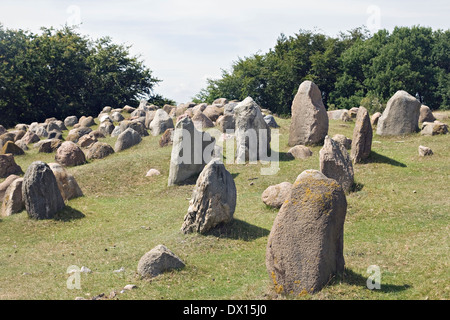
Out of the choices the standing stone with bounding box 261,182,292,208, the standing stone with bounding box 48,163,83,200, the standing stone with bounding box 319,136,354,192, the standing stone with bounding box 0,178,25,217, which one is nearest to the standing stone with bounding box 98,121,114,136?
the standing stone with bounding box 48,163,83,200

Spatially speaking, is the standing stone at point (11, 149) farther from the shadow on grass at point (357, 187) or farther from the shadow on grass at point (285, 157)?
the shadow on grass at point (357, 187)

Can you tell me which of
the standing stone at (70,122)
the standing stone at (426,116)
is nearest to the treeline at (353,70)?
the standing stone at (426,116)

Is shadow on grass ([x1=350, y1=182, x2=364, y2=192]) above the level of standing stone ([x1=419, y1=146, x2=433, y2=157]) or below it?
below

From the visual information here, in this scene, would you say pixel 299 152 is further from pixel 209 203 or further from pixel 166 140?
pixel 209 203

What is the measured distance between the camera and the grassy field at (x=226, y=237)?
11453 millimetres

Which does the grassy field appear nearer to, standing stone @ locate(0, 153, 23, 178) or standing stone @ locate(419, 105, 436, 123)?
standing stone @ locate(0, 153, 23, 178)

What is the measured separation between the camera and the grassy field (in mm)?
11453

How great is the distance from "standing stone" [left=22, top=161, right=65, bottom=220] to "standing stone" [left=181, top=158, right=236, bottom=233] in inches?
236

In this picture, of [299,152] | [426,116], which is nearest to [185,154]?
[299,152]

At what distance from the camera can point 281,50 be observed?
190ft

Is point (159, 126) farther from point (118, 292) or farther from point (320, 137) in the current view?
point (118, 292)

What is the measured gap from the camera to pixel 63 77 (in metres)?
53.9

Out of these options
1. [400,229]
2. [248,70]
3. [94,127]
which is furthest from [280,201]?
[248,70]

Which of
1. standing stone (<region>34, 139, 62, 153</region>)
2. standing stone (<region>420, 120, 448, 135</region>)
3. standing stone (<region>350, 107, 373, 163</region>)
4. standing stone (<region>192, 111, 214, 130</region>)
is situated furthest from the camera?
standing stone (<region>192, 111, 214, 130</region>)
